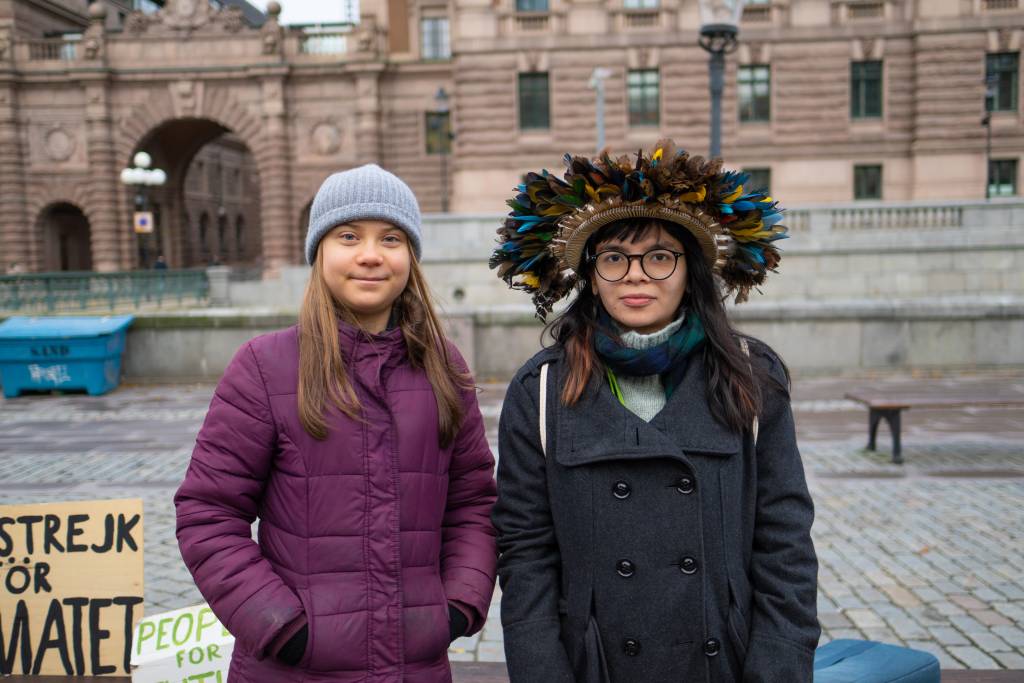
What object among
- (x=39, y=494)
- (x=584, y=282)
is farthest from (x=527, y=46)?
(x=584, y=282)

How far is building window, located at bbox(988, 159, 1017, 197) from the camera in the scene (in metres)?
32.2

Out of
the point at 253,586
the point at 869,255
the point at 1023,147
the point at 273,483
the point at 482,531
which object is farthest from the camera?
the point at 1023,147

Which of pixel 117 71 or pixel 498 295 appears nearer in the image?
pixel 498 295

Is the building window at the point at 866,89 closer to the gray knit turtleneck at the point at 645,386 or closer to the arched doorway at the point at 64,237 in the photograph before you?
the gray knit turtleneck at the point at 645,386

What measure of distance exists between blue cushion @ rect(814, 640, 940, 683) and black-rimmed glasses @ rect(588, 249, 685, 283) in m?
1.46

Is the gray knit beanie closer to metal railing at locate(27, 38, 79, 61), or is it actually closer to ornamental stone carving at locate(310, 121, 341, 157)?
ornamental stone carving at locate(310, 121, 341, 157)

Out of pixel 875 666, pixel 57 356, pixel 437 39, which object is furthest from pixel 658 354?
pixel 437 39

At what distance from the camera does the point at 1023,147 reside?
31.9 m

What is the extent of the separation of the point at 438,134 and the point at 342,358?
3682 cm

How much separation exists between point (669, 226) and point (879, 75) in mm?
34586

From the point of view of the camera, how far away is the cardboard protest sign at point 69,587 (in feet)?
12.0

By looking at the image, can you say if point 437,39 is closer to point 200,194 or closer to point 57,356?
point 200,194

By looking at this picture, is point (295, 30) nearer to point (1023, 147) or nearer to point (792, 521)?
point (1023, 147)

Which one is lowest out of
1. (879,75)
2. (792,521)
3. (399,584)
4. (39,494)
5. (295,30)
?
(39,494)
